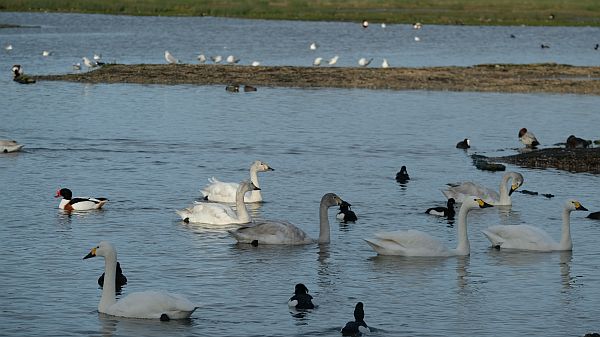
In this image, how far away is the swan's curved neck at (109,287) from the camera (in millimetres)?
14047

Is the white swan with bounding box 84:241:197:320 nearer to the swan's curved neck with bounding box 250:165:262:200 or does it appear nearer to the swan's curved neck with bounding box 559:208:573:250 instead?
the swan's curved neck with bounding box 559:208:573:250

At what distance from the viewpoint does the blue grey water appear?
572 inches

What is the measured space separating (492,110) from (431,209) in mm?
18027

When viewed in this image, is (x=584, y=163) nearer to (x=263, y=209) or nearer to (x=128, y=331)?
(x=263, y=209)

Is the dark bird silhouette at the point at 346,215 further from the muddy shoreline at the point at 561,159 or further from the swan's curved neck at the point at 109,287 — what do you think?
the muddy shoreline at the point at 561,159

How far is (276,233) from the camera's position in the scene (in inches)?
718

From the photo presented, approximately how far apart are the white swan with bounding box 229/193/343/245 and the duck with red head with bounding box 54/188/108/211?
130 inches

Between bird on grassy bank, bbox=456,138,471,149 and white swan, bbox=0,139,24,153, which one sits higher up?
white swan, bbox=0,139,24,153

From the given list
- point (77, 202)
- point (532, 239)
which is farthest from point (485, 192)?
point (77, 202)

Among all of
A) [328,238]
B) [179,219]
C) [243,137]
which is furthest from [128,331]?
[243,137]

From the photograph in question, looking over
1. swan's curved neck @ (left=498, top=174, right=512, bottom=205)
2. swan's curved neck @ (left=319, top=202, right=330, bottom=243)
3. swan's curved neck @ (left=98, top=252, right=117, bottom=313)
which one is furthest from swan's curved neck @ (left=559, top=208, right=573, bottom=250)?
swan's curved neck @ (left=98, top=252, right=117, bottom=313)

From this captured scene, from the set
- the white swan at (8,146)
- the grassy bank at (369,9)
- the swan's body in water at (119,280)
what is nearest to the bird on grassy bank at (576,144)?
the white swan at (8,146)

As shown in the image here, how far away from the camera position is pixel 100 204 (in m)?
20.9

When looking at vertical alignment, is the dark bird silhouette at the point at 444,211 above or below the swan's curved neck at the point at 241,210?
below
